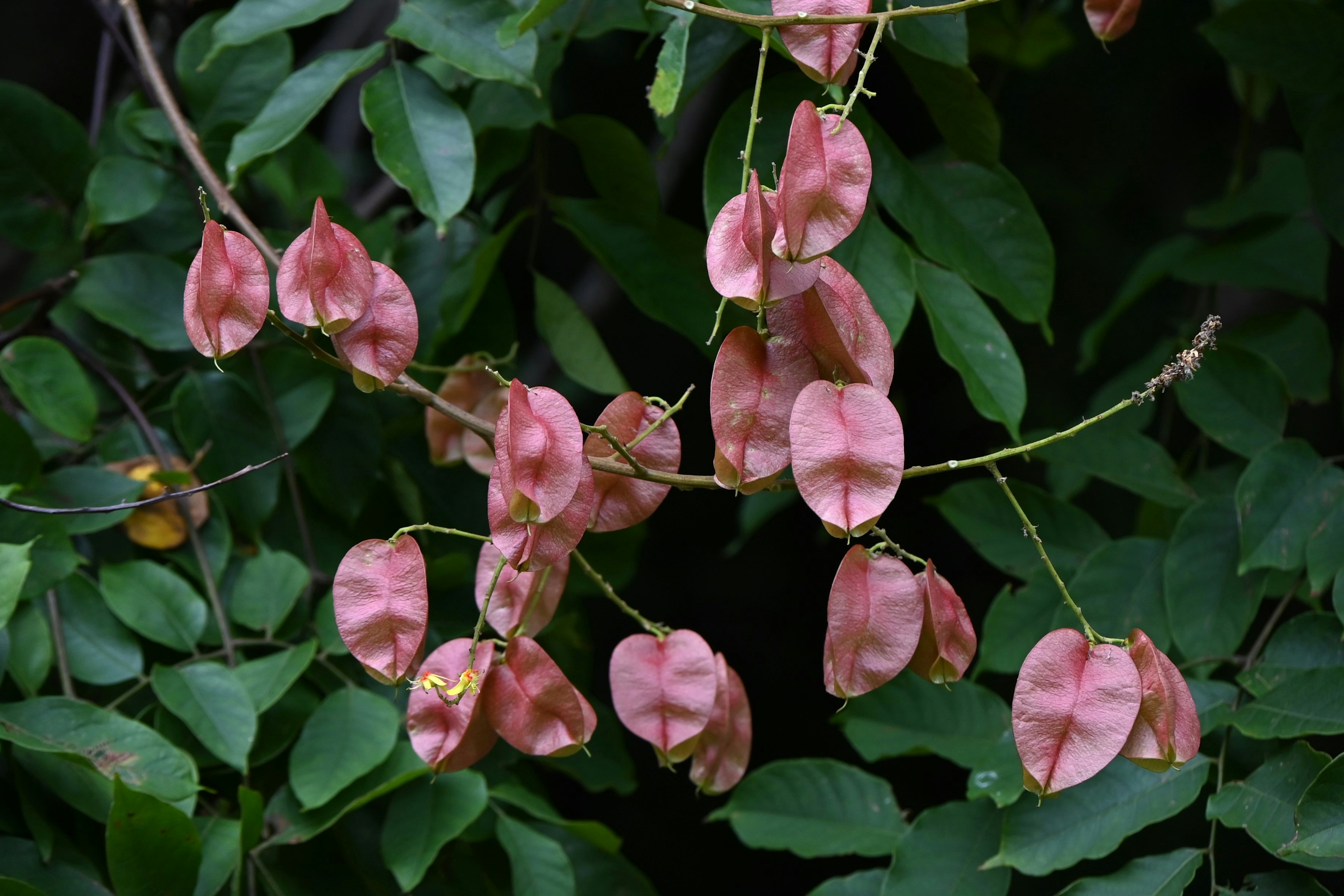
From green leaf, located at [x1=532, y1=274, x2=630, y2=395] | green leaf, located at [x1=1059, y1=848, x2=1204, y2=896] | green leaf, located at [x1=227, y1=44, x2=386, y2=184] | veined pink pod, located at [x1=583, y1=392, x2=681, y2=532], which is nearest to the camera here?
veined pink pod, located at [x1=583, y1=392, x2=681, y2=532]

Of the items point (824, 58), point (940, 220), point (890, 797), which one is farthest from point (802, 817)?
point (824, 58)

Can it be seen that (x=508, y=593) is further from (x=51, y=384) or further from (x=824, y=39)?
(x=51, y=384)

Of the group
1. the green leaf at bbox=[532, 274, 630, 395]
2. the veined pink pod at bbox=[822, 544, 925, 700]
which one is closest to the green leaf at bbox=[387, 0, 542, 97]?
the green leaf at bbox=[532, 274, 630, 395]

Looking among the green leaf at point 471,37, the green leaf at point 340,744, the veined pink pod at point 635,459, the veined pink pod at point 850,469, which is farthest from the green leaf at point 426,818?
the green leaf at point 471,37

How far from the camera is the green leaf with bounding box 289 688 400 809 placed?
2.34 feet

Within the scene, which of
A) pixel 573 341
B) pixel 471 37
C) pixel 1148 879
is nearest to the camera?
pixel 1148 879

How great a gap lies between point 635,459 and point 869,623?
14cm

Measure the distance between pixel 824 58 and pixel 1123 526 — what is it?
116cm

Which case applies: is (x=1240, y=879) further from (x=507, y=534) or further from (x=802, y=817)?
(x=507, y=534)

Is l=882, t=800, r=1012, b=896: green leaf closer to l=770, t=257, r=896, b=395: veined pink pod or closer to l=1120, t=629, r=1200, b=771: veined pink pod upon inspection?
l=1120, t=629, r=1200, b=771: veined pink pod

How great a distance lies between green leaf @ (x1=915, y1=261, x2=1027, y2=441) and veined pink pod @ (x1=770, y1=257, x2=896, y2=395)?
22 cm

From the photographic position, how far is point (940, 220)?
764 millimetres

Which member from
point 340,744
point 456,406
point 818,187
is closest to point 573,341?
point 456,406

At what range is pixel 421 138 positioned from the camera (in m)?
0.76
